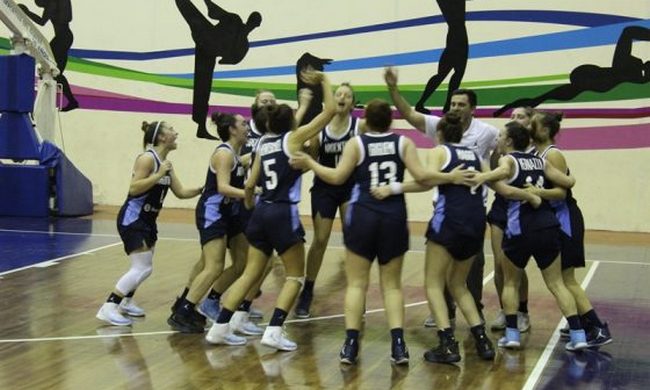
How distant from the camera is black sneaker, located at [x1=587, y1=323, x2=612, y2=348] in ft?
25.3

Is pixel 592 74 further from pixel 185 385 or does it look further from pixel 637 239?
pixel 185 385

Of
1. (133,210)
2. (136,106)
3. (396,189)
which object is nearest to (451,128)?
(396,189)

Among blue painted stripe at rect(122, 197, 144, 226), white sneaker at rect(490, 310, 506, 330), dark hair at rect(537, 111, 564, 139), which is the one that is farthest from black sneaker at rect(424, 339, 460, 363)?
blue painted stripe at rect(122, 197, 144, 226)

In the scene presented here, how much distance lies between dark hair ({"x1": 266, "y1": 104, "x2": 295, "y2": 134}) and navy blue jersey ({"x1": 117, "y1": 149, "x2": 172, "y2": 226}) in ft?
4.30

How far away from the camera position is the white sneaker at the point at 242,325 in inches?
313

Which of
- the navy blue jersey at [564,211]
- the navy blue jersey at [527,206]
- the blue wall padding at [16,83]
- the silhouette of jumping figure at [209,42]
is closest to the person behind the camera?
the navy blue jersey at [527,206]

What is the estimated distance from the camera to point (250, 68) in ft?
58.5

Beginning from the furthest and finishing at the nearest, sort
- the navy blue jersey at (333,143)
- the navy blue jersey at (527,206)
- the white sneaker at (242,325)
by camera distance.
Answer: the navy blue jersey at (333,143), the white sneaker at (242,325), the navy blue jersey at (527,206)

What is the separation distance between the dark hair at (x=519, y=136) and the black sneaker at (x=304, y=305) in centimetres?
249

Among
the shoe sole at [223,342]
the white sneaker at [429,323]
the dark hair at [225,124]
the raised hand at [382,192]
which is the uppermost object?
the dark hair at [225,124]

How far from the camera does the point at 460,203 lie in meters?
7.16

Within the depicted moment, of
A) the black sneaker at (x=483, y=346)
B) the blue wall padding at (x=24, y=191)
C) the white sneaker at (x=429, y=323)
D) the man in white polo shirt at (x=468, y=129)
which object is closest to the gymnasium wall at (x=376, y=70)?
the blue wall padding at (x=24, y=191)

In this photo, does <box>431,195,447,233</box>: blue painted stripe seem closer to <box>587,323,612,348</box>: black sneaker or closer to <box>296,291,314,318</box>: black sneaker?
<box>587,323,612,348</box>: black sneaker

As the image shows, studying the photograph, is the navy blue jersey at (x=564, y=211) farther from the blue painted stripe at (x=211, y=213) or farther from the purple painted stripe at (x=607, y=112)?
the purple painted stripe at (x=607, y=112)
